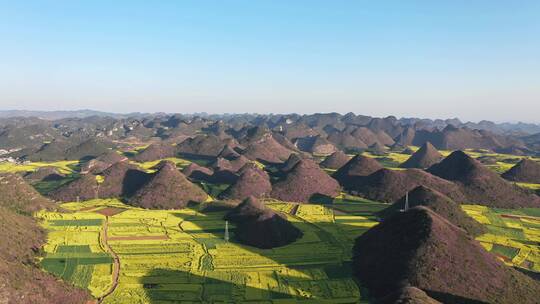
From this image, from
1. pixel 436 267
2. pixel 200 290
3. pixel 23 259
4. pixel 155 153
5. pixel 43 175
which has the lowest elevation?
pixel 200 290

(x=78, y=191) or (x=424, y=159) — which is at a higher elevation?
(x=424, y=159)

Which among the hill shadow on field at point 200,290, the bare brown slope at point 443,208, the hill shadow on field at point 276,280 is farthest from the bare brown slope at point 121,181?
the bare brown slope at point 443,208

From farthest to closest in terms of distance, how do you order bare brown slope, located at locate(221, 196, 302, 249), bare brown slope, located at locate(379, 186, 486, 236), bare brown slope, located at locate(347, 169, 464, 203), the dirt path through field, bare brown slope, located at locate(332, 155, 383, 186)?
bare brown slope, located at locate(332, 155, 383, 186) → bare brown slope, located at locate(347, 169, 464, 203) → bare brown slope, located at locate(379, 186, 486, 236) → bare brown slope, located at locate(221, 196, 302, 249) → the dirt path through field

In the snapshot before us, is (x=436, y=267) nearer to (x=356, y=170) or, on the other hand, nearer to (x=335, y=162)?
(x=356, y=170)

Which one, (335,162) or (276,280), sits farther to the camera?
(335,162)

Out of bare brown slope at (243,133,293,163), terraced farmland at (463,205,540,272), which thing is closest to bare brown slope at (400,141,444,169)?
bare brown slope at (243,133,293,163)

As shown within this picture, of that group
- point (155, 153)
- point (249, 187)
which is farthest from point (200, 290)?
point (155, 153)

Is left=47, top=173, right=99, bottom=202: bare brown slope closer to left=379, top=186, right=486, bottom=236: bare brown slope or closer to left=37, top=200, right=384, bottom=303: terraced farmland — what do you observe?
left=37, top=200, right=384, bottom=303: terraced farmland

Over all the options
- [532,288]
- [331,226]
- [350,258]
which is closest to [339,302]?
[350,258]
